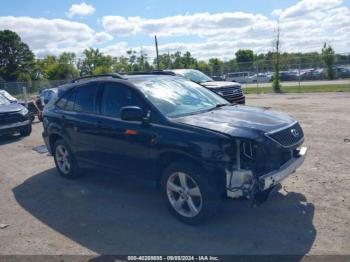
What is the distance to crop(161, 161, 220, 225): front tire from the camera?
14.7 ft

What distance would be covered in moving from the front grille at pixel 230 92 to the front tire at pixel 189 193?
27.6ft

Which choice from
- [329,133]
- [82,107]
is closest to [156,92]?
[82,107]

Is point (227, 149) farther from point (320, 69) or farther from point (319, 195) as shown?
point (320, 69)

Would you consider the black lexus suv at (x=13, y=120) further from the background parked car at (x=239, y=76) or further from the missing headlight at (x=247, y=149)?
the background parked car at (x=239, y=76)

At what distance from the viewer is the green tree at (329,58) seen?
92.5ft

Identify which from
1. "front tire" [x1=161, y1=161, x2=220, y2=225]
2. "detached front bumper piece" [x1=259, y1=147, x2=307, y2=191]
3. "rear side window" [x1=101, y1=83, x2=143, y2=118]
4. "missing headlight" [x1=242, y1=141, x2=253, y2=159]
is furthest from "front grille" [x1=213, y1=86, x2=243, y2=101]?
"missing headlight" [x1=242, y1=141, x2=253, y2=159]

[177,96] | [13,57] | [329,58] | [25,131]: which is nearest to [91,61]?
[13,57]

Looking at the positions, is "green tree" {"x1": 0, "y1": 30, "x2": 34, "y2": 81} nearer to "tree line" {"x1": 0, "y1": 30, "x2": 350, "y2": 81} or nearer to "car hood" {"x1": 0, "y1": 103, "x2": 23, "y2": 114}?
"tree line" {"x1": 0, "y1": 30, "x2": 350, "y2": 81}

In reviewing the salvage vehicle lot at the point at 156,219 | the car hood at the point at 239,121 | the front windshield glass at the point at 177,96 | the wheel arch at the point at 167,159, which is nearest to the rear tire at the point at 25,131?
the salvage vehicle lot at the point at 156,219

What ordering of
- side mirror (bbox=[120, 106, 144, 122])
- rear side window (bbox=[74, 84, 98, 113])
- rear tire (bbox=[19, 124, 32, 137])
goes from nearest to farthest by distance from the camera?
side mirror (bbox=[120, 106, 144, 122])
rear side window (bbox=[74, 84, 98, 113])
rear tire (bbox=[19, 124, 32, 137])

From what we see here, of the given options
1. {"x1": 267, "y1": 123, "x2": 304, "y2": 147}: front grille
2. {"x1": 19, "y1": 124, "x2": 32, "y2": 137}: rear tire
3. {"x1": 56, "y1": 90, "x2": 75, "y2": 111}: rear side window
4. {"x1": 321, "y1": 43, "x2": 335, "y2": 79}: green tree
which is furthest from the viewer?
{"x1": 321, "y1": 43, "x2": 335, "y2": 79}: green tree

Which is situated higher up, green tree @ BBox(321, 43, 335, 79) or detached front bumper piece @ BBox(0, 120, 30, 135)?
green tree @ BBox(321, 43, 335, 79)

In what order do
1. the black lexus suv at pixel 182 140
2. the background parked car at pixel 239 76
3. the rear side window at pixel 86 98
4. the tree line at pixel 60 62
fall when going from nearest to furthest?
the black lexus suv at pixel 182 140
the rear side window at pixel 86 98
the background parked car at pixel 239 76
the tree line at pixel 60 62

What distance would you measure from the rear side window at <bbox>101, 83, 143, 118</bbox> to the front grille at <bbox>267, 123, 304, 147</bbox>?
6.10 feet
